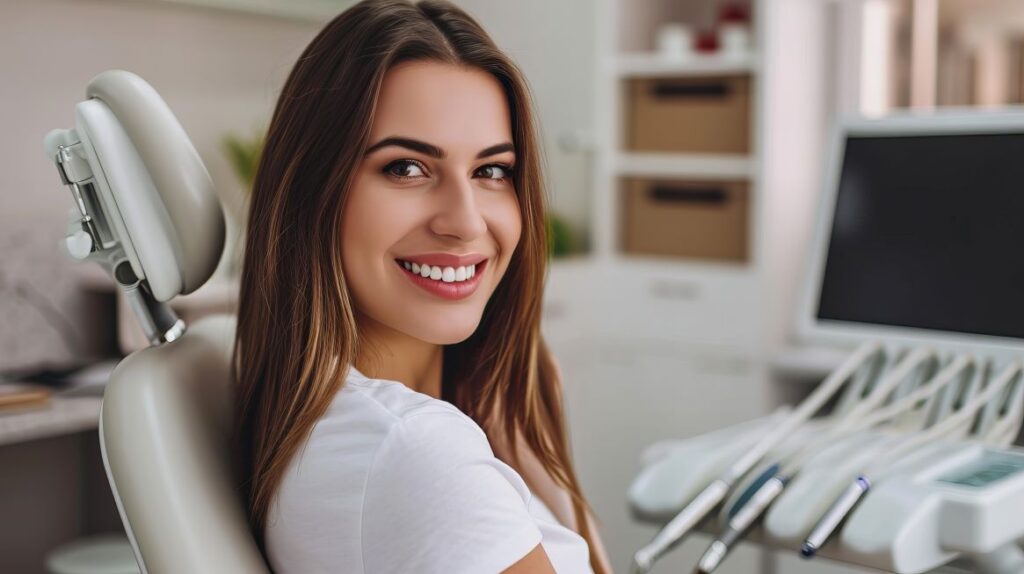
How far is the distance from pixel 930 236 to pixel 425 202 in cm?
110

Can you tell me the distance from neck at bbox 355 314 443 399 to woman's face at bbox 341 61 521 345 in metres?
0.02

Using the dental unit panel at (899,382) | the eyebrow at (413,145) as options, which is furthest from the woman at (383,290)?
the dental unit panel at (899,382)

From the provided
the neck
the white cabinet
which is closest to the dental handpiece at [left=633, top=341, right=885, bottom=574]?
the neck

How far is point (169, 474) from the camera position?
0.86 m

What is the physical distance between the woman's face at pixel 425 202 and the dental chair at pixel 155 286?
14 centimetres

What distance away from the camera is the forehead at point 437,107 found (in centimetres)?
90

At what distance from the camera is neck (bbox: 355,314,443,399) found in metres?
0.97

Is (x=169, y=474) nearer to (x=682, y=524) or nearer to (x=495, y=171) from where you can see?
(x=495, y=171)

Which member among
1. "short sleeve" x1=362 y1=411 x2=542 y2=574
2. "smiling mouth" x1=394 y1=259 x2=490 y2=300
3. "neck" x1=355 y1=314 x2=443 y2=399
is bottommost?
"short sleeve" x1=362 y1=411 x2=542 y2=574

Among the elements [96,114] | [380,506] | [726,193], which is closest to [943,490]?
[380,506]

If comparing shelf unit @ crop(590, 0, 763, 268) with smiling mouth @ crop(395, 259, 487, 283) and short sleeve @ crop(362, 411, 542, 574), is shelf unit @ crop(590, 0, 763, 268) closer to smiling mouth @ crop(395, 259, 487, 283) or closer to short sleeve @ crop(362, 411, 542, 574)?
smiling mouth @ crop(395, 259, 487, 283)

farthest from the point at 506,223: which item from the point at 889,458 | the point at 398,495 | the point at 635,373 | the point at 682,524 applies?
the point at 635,373

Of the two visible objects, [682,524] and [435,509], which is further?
[682,524]

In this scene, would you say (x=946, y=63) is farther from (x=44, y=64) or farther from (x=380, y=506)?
(x=380, y=506)
